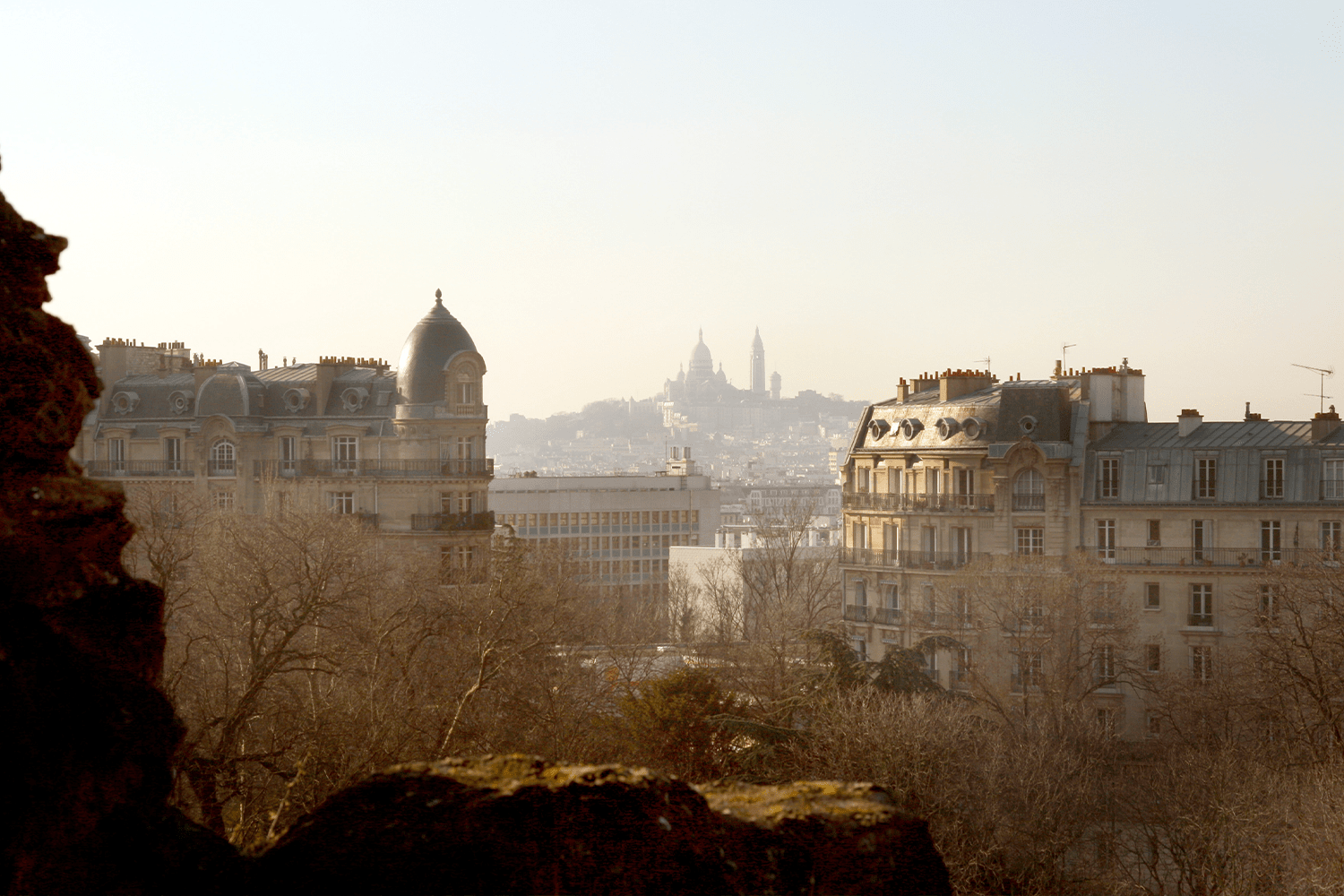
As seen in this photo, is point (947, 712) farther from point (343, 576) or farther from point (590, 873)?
point (590, 873)

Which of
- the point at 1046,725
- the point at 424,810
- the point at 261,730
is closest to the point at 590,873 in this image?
the point at 424,810

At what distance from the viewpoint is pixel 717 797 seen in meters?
13.0

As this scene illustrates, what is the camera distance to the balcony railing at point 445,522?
68.1 m

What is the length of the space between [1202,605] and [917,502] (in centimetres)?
1268

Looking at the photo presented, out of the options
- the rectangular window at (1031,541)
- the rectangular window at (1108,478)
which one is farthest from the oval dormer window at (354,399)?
the rectangular window at (1108,478)

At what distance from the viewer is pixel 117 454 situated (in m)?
73.5

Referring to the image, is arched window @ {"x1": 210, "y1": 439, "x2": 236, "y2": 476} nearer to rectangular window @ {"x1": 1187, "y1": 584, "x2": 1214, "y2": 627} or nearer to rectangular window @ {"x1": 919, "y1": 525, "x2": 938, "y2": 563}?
rectangular window @ {"x1": 919, "y1": 525, "x2": 938, "y2": 563}

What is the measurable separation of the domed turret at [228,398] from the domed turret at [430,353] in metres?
7.51

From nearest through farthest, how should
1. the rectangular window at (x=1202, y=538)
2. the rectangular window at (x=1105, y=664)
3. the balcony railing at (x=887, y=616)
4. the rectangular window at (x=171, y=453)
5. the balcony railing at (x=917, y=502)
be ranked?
the rectangular window at (x=1105, y=664) → the rectangular window at (x=1202, y=538) → the balcony railing at (x=917, y=502) → the balcony railing at (x=887, y=616) → the rectangular window at (x=171, y=453)

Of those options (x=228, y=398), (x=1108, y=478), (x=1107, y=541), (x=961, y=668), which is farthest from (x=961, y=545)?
(x=228, y=398)

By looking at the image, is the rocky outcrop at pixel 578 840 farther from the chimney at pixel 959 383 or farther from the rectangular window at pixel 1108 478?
the chimney at pixel 959 383

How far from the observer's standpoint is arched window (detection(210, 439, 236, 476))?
71.6 meters

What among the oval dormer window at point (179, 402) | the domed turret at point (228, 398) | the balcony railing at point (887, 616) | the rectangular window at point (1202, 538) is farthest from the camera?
the oval dormer window at point (179, 402)

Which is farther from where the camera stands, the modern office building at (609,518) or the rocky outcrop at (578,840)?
the modern office building at (609,518)
